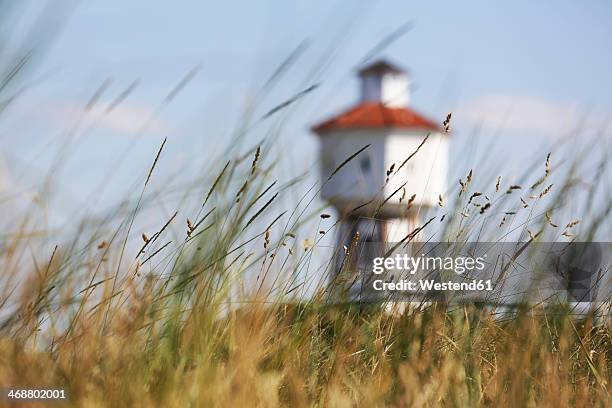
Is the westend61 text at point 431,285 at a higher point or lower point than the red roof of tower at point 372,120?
lower

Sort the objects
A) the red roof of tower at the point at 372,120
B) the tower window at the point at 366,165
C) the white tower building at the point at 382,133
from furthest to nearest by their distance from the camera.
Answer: the tower window at the point at 366,165, the red roof of tower at the point at 372,120, the white tower building at the point at 382,133

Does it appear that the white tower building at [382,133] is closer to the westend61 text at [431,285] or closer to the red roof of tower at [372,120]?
the red roof of tower at [372,120]

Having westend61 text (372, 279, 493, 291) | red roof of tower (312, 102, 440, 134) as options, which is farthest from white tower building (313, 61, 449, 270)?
westend61 text (372, 279, 493, 291)

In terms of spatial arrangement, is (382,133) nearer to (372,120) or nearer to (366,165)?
(372,120)

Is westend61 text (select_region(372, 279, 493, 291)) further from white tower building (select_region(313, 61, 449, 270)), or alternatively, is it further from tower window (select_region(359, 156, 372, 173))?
tower window (select_region(359, 156, 372, 173))

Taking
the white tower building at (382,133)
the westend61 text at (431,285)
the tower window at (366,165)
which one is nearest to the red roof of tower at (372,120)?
the white tower building at (382,133)

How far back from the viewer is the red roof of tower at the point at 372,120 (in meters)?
12.1

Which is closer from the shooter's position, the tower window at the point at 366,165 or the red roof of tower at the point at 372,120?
the red roof of tower at the point at 372,120

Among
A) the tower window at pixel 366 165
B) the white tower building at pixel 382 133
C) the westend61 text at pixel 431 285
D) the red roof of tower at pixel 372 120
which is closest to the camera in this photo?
the westend61 text at pixel 431 285

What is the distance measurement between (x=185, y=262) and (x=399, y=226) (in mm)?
672

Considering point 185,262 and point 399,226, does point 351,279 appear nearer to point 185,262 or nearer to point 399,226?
point 399,226

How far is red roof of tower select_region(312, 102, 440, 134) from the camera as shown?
39.7 ft

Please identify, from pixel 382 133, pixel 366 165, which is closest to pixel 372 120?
pixel 382 133

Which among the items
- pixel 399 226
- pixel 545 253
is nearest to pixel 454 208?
pixel 399 226
